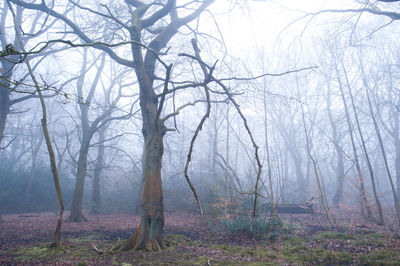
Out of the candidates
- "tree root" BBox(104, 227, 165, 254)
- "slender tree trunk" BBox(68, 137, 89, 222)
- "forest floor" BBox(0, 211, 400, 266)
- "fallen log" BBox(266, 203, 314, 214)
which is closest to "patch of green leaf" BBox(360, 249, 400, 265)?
"forest floor" BBox(0, 211, 400, 266)

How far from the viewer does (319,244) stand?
5949 mm

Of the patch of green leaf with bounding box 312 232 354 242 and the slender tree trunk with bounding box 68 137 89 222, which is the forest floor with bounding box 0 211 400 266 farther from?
the slender tree trunk with bounding box 68 137 89 222

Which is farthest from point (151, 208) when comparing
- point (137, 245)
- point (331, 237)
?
point (331, 237)

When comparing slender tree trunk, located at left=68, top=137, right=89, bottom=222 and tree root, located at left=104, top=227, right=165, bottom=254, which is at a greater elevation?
slender tree trunk, located at left=68, top=137, right=89, bottom=222

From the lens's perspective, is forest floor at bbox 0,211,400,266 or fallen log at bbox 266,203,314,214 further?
fallen log at bbox 266,203,314,214

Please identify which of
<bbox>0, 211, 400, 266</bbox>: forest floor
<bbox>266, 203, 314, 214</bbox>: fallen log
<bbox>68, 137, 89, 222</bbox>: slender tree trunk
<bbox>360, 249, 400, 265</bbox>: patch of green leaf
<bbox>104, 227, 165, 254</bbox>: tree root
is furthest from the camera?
<bbox>266, 203, 314, 214</bbox>: fallen log

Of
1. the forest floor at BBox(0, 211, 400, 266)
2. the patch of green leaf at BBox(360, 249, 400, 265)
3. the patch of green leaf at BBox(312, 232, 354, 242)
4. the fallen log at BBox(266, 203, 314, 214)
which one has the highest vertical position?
the fallen log at BBox(266, 203, 314, 214)

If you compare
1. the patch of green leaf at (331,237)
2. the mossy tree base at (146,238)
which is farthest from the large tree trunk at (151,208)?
the patch of green leaf at (331,237)

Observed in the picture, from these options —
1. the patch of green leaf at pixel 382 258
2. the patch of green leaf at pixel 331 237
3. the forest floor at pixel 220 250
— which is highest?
the patch of green leaf at pixel 382 258

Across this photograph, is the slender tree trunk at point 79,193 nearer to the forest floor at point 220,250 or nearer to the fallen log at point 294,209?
the forest floor at point 220,250

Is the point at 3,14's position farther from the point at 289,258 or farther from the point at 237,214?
the point at 289,258

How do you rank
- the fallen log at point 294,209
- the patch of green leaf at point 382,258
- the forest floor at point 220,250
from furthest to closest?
the fallen log at point 294,209
the forest floor at point 220,250
the patch of green leaf at point 382,258

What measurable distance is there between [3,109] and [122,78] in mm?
5792

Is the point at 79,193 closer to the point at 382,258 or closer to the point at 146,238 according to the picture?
the point at 146,238
